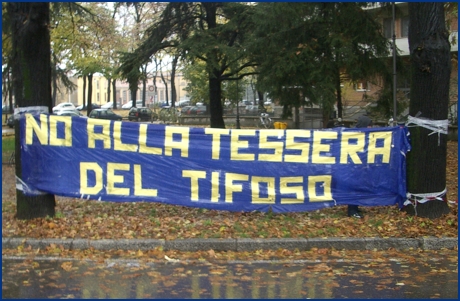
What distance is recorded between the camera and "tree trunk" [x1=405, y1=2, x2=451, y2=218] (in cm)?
868

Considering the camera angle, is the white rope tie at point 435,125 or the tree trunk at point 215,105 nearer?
the white rope tie at point 435,125

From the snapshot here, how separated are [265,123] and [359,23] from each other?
18.5m

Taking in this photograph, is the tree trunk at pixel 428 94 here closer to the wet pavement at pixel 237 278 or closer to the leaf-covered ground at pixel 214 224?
the leaf-covered ground at pixel 214 224

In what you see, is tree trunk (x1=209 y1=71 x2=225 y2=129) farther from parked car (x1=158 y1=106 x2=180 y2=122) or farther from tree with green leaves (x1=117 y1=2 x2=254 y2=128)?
parked car (x1=158 y1=106 x2=180 y2=122)

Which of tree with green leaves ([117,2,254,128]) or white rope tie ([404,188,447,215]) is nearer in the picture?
white rope tie ([404,188,447,215])

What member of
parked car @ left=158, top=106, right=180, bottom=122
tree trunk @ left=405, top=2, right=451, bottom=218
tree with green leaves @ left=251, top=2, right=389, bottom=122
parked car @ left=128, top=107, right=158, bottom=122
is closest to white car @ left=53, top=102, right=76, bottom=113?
parked car @ left=128, top=107, right=158, bottom=122

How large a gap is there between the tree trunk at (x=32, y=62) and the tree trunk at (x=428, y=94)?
5976 mm

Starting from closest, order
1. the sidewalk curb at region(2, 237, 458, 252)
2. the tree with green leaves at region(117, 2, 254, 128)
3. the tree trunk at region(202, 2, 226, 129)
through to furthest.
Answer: the sidewalk curb at region(2, 237, 458, 252) → the tree with green leaves at region(117, 2, 254, 128) → the tree trunk at region(202, 2, 226, 129)

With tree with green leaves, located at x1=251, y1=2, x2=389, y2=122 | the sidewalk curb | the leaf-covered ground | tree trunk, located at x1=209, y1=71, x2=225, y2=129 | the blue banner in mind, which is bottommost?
the sidewalk curb

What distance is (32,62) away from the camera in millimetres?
8625

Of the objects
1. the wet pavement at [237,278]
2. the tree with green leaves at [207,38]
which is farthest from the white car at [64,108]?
the wet pavement at [237,278]

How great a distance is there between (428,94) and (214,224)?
404cm

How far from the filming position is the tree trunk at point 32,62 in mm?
8445

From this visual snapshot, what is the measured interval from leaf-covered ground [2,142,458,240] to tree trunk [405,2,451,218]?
1.84ft
